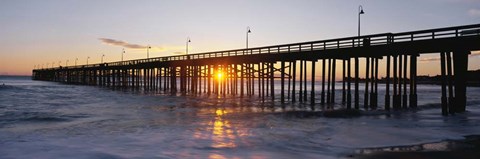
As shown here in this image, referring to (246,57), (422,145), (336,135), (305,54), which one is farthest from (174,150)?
(246,57)

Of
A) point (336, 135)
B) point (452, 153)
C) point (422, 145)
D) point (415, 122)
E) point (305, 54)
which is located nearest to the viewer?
point (452, 153)

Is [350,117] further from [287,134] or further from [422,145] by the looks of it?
[422,145]

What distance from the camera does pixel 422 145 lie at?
10.6 metres

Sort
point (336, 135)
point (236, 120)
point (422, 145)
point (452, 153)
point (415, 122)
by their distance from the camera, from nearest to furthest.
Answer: point (452, 153), point (422, 145), point (336, 135), point (415, 122), point (236, 120)

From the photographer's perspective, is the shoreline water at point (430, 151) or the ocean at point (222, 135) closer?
the shoreline water at point (430, 151)

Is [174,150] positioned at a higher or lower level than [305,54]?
lower

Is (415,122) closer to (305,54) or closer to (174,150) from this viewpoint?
(174,150)

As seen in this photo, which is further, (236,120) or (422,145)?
(236,120)

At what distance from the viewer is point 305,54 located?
2569cm

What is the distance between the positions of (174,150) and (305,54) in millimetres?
16497

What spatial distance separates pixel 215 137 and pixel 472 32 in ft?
36.0

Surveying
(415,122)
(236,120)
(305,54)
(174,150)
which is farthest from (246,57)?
(174,150)

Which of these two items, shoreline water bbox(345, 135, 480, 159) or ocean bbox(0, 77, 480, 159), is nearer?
shoreline water bbox(345, 135, 480, 159)

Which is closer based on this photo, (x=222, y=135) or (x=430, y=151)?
(x=430, y=151)
